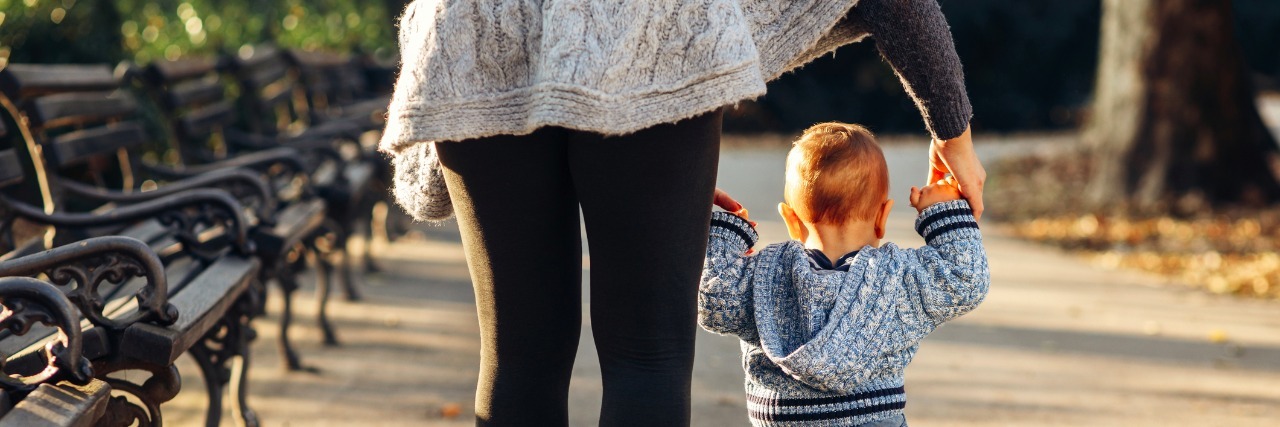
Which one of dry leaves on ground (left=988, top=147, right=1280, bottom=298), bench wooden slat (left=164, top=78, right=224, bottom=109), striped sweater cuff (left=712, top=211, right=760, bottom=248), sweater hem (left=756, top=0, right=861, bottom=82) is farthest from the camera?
dry leaves on ground (left=988, top=147, right=1280, bottom=298)

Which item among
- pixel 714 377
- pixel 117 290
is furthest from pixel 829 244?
pixel 714 377

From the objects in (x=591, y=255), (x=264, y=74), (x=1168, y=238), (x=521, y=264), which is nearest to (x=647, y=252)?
(x=591, y=255)

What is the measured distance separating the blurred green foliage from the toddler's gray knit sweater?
393 cm

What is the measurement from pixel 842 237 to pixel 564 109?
0.81 meters

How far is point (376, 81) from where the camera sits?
10766 mm

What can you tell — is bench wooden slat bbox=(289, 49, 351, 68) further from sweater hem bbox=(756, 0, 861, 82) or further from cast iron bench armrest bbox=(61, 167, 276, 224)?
sweater hem bbox=(756, 0, 861, 82)

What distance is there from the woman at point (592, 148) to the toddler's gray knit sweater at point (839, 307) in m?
0.32

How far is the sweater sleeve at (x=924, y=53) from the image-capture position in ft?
7.02

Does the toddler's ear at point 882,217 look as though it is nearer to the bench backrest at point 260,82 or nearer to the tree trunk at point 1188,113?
the bench backrest at point 260,82

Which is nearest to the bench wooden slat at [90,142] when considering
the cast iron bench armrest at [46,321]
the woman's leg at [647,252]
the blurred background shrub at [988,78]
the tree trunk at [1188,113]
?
the cast iron bench armrest at [46,321]

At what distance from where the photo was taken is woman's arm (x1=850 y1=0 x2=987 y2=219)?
2141mm

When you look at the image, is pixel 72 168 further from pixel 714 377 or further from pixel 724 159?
pixel 724 159

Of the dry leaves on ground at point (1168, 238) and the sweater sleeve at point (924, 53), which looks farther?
the dry leaves on ground at point (1168, 238)

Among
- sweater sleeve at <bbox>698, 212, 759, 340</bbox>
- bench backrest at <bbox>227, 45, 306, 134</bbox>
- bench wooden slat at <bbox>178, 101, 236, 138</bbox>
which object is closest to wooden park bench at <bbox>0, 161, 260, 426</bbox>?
sweater sleeve at <bbox>698, 212, 759, 340</bbox>
